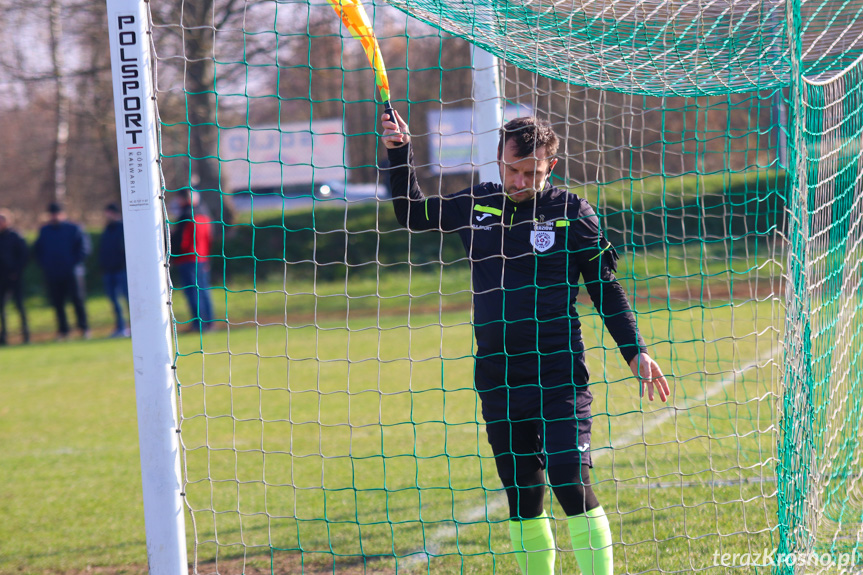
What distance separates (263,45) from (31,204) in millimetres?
20308

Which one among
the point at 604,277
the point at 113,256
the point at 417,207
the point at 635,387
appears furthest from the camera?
the point at 113,256

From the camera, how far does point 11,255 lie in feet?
44.9

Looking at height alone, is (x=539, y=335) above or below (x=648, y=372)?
above

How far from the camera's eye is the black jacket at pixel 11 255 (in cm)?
1364

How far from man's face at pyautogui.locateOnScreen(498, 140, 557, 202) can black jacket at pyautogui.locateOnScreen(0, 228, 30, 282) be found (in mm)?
12828

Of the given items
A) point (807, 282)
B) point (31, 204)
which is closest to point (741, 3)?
point (807, 282)

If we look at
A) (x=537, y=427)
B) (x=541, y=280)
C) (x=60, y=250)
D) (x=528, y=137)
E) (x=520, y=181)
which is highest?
(x=528, y=137)

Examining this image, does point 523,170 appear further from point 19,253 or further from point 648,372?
point 19,253

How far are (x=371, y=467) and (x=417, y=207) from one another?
2.79 m

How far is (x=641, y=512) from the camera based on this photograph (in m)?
4.35

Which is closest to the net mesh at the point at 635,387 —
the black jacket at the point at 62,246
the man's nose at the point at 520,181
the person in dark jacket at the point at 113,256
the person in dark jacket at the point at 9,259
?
the man's nose at the point at 520,181

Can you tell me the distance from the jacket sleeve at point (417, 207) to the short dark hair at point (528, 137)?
1.10 ft

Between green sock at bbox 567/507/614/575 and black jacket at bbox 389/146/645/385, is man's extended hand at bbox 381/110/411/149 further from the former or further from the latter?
green sock at bbox 567/507/614/575

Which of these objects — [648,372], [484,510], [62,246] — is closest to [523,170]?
[648,372]
